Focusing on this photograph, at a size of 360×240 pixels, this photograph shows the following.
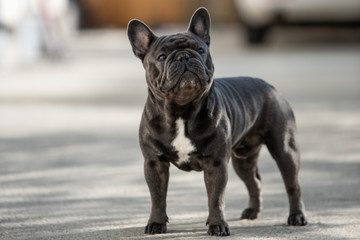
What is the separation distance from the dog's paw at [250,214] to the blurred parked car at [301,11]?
1475 centimetres

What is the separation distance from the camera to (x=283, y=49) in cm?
2206

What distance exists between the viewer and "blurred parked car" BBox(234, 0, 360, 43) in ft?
64.8

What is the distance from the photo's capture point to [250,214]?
543 centimetres

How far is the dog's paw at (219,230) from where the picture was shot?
15.5 ft

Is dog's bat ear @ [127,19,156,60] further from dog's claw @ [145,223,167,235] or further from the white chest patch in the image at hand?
dog's claw @ [145,223,167,235]

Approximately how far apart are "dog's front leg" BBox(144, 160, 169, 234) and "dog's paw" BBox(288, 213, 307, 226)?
83cm

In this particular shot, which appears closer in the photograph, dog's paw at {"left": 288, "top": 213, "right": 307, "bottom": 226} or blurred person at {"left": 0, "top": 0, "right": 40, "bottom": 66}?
dog's paw at {"left": 288, "top": 213, "right": 307, "bottom": 226}

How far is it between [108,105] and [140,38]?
7.20 metres

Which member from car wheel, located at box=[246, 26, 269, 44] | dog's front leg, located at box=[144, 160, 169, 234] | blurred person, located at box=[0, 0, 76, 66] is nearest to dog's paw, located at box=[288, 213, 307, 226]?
dog's front leg, located at box=[144, 160, 169, 234]

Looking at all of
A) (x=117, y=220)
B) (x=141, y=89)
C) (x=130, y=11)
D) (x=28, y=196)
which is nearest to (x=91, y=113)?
(x=141, y=89)

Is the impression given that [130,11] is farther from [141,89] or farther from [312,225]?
[312,225]

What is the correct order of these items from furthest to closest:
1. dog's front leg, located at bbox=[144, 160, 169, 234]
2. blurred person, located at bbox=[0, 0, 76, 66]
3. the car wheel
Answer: the car wheel
blurred person, located at bbox=[0, 0, 76, 66]
dog's front leg, located at bbox=[144, 160, 169, 234]

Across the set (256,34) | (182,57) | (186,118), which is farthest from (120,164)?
(256,34)

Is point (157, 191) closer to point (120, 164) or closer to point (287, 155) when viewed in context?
point (287, 155)
